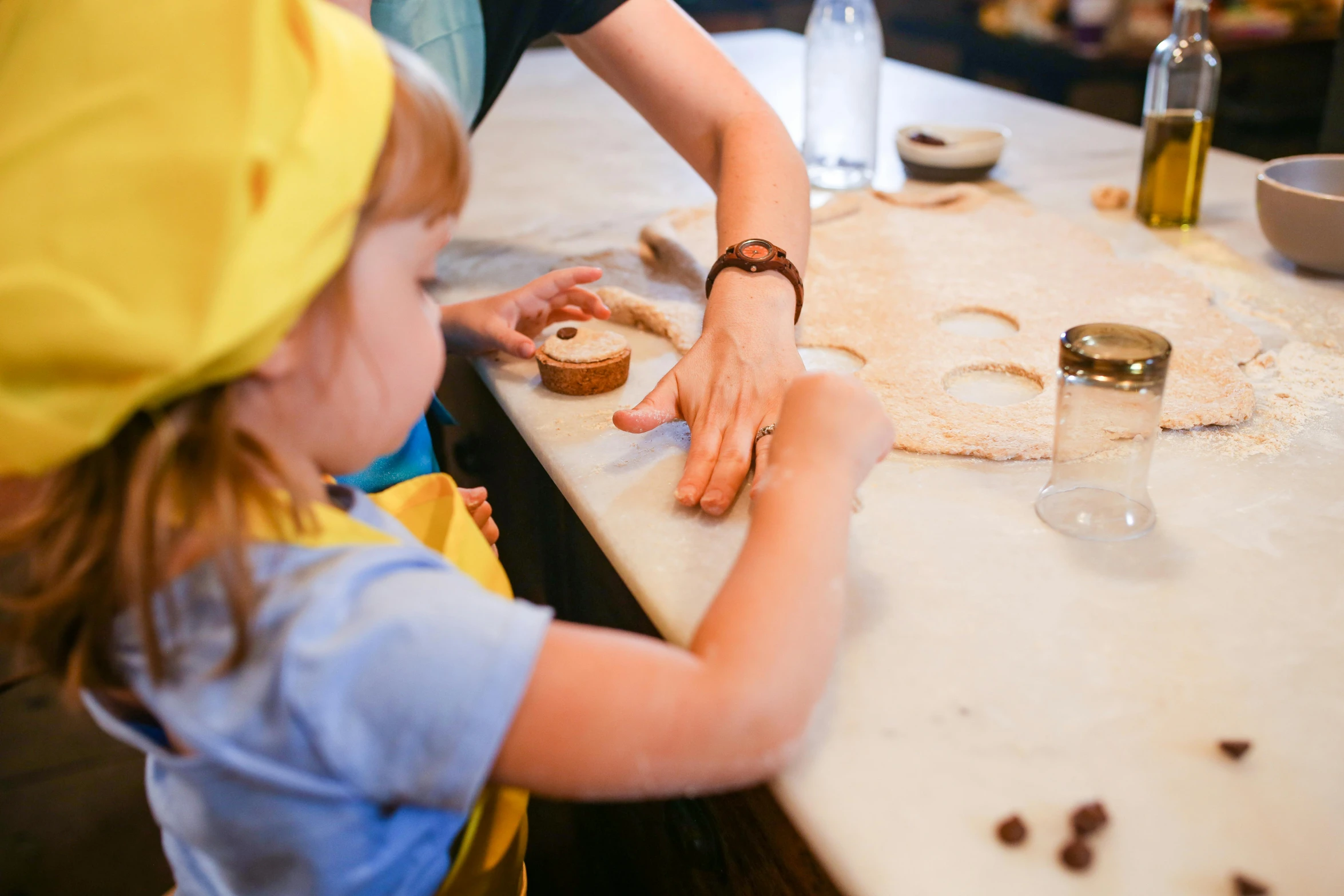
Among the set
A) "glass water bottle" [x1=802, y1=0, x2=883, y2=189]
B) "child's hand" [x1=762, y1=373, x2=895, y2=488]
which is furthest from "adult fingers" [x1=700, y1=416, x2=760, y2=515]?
"glass water bottle" [x1=802, y1=0, x2=883, y2=189]

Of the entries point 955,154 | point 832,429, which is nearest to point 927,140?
point 955,154

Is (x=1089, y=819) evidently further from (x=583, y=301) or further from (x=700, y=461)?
(x=583, y=301)

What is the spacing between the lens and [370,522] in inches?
26.6

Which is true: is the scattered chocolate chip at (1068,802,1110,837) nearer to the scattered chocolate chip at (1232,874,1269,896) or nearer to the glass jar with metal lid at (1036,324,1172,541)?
the scattered chocolate chip at (1232,874,1269,896)

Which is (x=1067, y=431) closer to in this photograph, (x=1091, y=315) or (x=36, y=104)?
(x=1091, y=315)

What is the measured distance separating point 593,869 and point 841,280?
84 centimetres

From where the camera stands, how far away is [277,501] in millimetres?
570

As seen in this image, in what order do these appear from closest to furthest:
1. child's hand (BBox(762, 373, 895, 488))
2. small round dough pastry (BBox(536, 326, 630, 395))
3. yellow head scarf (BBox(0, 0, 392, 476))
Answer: yellow head scarf (BBox(0, 0, 392, 476)) < child's hand (BBox(762, 373, 895, 488)) < small round dough pastry (BBox(536, 326, 630, 395))

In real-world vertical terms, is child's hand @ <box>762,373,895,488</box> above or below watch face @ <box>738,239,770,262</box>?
above

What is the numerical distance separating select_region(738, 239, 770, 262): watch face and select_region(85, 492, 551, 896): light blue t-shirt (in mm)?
627

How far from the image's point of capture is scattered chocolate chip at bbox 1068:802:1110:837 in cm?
55

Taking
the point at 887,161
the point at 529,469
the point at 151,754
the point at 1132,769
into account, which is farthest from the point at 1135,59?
the point at 151,754

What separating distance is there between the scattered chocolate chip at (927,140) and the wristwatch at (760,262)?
27.7 inches

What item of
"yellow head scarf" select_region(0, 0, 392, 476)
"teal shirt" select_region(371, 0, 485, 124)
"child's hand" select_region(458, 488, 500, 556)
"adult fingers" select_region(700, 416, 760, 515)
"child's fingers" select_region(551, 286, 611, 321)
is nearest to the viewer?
"yellow head scarf" select_region(0, 0, 392, 476)
